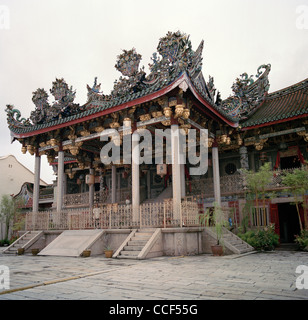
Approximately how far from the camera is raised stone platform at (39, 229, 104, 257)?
11.7 meters

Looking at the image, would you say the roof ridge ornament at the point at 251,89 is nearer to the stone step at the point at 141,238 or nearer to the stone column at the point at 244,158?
the stone column at the point at 244,158

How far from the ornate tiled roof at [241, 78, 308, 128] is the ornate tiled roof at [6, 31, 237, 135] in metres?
1.99

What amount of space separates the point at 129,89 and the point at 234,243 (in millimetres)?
7658

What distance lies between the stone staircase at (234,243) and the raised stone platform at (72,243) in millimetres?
4407

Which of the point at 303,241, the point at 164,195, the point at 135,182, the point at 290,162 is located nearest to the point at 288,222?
the point at 290,162

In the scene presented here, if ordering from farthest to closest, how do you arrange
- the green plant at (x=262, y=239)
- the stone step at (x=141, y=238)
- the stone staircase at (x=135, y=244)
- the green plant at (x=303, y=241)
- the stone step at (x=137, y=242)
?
the green plant at (x=262, y=239) → the green plant at (x=303, y=241) → the stone step at (x=141, y=238) → the stone step at (x=137, y=242) → the stone staircase at (x=135, y=244)

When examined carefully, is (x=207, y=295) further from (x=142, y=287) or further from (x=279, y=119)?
(x=279, y=119)

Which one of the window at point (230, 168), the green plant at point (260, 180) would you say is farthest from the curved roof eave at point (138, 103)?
the window at point (230, 168)

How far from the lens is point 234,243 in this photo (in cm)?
1245

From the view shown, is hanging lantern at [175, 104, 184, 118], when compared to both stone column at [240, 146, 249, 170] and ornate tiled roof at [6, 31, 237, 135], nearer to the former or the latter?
ornate tiled roof at [6, 31, 237, 135]

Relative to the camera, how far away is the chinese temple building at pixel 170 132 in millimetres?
12039

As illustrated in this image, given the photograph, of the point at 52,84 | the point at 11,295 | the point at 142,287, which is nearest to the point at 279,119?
the point at 52,84

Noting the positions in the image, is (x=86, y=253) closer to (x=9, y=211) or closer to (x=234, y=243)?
(x=234, y=243)

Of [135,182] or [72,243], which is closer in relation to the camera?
[72,243]
